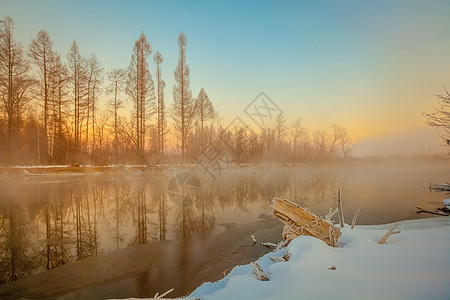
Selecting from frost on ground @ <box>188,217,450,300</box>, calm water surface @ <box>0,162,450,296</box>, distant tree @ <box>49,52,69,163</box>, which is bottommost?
calm water surface @ <box>0,162,450,296</box>

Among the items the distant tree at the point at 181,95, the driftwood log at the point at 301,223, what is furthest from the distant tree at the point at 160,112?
the driftwood log at the point at 301,223

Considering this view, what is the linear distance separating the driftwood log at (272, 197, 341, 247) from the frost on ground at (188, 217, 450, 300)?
561mm

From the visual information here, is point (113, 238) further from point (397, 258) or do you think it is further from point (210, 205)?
point (397, 258)

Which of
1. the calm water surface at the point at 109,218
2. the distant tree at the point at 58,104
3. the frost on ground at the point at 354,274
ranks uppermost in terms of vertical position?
the distant tree at the point at 58,104

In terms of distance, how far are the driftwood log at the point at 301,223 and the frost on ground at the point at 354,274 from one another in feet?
1.84

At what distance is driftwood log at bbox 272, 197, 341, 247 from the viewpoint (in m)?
4.61

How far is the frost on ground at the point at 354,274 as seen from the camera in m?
2.40

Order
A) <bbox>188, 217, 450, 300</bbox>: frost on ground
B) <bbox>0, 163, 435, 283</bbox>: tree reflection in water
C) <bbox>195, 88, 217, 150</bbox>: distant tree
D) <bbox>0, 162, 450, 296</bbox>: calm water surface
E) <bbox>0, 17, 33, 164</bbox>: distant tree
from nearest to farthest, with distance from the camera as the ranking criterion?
<bbox>188, 217, 450, 300</bbox>: frost on ground → <bbox>0, 163, 435, 283</bbox>: tree reflection in water → <bbox>0, 162, 450, 296</bbox>: calm water surface → <bbox>0, 17, 33, 164</bbox>: distant tree → <bbox>195, 88, 217, 150</bbox>: distant tree

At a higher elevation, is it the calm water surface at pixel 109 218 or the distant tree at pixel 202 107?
the distant tree at pixel 202 107

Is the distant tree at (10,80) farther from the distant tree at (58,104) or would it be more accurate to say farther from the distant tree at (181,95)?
the distant tree at (181,95)

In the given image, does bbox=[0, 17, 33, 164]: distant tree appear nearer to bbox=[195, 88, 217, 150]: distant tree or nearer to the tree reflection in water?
the tree reflection in water

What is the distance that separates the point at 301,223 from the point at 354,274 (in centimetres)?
187

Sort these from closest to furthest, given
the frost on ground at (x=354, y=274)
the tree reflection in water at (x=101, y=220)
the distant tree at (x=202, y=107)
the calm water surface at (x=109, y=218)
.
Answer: the frost on ground at (x=354, y=274) → the tree reflection in water at (x=101, y=220) → the calm water surface at (x=109, y=218) → the distant tree at (x=202, y=107)

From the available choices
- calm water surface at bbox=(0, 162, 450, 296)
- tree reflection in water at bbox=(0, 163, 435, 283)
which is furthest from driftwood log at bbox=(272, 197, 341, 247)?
calm water surface at bbox=(0, 162, 450, 296)
